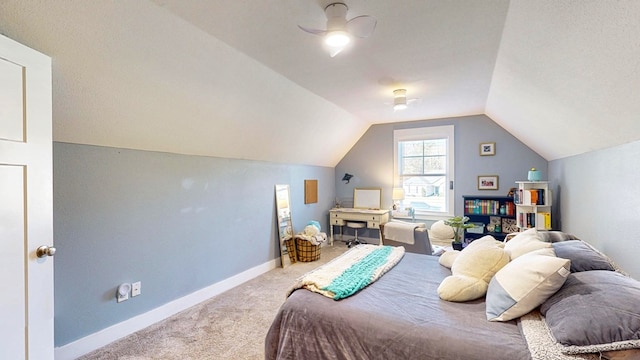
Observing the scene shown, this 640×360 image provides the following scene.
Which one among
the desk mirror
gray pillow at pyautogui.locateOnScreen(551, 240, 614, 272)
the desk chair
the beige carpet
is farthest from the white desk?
gray pillow at pyautogui.locateOnScreen(551, 240, 614, 272)

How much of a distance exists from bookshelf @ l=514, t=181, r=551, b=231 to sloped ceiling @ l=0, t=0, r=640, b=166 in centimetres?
66

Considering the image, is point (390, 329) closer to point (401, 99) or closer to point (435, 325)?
point (435, 325)

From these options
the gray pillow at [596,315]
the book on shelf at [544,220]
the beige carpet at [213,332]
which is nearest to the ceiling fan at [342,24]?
the gray pillow at [596,315]

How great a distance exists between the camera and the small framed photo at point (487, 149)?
4.74m

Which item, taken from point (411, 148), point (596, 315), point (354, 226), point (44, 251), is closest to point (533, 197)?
point (411, 148)

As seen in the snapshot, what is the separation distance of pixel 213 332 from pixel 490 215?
429 centimetres

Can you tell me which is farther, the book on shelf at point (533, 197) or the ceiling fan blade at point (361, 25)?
the book on shelf at point (533, 197)

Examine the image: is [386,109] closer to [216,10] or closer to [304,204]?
[304,204]

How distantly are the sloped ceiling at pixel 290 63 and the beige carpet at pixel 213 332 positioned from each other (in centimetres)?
164

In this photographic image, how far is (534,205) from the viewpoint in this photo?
12.8ft

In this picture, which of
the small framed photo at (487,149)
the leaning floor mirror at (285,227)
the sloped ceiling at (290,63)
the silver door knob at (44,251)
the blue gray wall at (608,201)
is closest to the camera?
the silver door knob at (44,251)

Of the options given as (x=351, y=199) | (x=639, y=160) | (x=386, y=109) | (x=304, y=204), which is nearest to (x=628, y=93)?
(x=639, y=160)

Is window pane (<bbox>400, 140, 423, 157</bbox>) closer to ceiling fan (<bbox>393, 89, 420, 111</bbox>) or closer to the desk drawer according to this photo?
the desk drawer

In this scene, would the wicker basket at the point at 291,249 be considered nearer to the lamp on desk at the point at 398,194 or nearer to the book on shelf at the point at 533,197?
the lamp on desk at the point at 398,194
